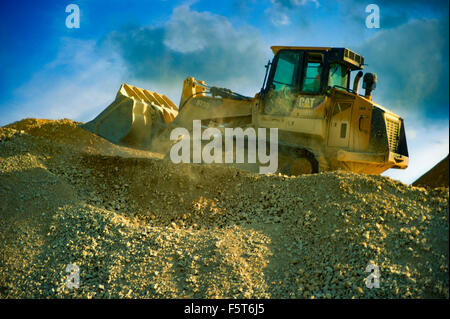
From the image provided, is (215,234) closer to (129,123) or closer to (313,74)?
(313,74)

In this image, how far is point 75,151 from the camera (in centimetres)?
920

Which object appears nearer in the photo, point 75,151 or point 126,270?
point 126,270

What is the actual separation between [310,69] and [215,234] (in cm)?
453

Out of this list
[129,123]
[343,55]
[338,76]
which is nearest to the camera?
[343,55]

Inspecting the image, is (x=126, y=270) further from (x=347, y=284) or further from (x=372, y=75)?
(x=372, y=75)

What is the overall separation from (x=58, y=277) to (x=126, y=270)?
2.88ft

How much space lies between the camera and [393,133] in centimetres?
889

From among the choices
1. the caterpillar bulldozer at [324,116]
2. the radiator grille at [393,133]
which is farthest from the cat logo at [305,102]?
the radiator grille at [393,133]

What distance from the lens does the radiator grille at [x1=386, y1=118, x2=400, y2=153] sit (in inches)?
343

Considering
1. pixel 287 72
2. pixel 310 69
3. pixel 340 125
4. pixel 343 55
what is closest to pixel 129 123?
pixel 287 72

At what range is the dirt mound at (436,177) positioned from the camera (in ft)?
20.7
